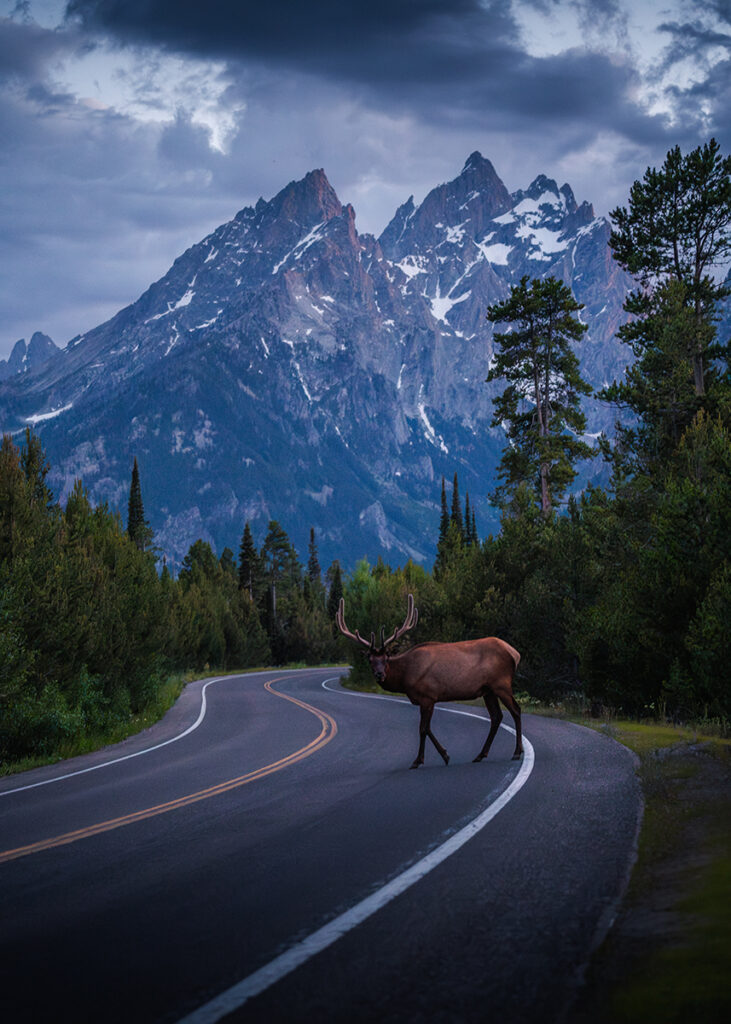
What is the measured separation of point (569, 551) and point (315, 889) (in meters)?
22.8

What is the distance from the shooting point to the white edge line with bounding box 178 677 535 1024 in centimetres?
Result: 378

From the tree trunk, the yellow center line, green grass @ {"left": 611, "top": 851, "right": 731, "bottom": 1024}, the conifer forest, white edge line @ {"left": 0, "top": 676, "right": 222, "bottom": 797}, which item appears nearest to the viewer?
green grass @ {"left": 611, "top": 851, "right": 731, "bottom": 1024}

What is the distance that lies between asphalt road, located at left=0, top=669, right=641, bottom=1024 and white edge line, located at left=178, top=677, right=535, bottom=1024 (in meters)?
0.02

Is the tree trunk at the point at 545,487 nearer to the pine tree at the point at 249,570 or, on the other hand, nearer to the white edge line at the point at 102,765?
the white edge line at the point at 102,765

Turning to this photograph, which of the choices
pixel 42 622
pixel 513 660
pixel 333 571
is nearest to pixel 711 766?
pixel 513 660

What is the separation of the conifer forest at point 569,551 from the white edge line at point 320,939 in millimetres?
9892

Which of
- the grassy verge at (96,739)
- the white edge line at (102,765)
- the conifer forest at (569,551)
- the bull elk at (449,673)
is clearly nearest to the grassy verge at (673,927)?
the bull elk at (449,673)

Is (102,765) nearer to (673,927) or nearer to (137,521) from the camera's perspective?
(673,927)

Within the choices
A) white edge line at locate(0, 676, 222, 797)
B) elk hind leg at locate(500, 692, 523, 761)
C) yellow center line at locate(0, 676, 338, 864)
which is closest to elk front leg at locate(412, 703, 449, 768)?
elk hind leg at locate(500, 692, 523, 761)

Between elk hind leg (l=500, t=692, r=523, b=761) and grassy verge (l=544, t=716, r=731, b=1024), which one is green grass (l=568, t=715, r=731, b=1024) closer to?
grassy verge (l=544, t=716, r=731, b=1024)

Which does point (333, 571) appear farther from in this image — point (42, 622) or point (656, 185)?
point (42, 622)

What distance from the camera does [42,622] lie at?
17875 millimetres

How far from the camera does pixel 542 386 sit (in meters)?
39.0

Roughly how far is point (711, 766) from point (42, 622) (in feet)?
44.6
